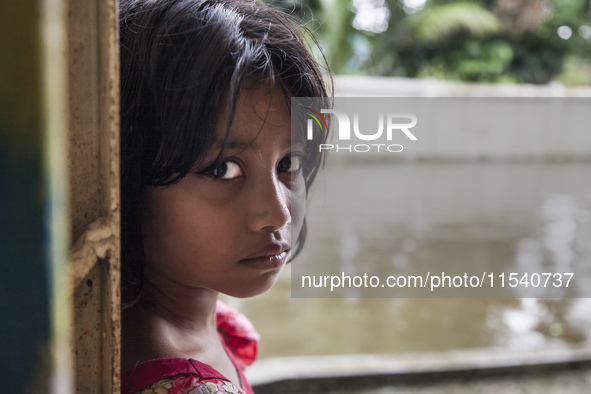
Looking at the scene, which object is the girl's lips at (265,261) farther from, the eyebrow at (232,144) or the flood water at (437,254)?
the flood water at (437,254)

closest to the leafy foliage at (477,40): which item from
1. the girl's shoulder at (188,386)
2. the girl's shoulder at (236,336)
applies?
the girl's shoulder at (236,336)

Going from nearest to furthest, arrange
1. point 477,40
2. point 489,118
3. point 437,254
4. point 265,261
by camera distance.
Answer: point 265,261
point 437,254
point 489,118
point 477,40

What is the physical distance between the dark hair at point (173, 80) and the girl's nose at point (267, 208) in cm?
8

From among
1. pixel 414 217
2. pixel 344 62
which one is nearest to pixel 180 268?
pixel 414 217

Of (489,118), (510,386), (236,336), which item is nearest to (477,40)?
(489,118)

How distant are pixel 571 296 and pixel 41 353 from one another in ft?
13.4

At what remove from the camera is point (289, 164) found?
0.79 metres

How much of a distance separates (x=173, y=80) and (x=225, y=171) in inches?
4.9

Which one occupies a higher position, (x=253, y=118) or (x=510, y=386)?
(x=253, y=118)

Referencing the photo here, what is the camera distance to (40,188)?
1.48ft

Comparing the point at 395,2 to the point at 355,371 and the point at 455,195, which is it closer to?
the point at 455,195

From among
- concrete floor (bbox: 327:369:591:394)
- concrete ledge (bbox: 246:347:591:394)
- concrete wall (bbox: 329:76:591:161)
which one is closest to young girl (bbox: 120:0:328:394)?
concrete ledge (bbox: 246:347:591:394)

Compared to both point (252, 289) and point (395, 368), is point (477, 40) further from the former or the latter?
point (252, 289)

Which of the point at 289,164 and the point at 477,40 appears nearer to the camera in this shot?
the point at 289,164
